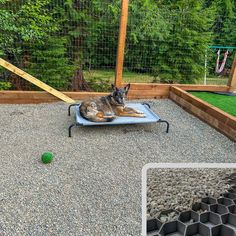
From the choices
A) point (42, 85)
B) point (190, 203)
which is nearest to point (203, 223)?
point (190, 203)

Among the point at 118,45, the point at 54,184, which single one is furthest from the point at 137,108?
the point at 54,184

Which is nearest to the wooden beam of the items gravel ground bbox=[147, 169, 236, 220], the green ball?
the green ball

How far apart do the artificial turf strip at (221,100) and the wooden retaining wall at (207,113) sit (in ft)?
1.38

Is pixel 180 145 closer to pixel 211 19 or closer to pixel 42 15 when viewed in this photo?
pixel 42 15

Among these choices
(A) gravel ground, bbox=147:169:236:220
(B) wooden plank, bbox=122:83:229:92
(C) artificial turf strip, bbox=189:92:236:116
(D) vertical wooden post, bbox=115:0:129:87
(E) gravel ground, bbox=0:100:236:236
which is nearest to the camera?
(A) gravel ground, bbox=147:169:236:220

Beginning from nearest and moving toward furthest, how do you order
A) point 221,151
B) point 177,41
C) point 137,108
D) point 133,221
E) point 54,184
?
point 133,221 → point 54,184 → point 221,151 → point 137,108 → point 177,41

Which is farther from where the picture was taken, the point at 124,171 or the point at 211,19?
the point at 211,19

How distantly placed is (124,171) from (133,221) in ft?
2.29

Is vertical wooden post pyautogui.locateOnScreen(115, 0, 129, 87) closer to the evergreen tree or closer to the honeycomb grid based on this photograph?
the evergreen tree

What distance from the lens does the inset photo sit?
2.67 ft

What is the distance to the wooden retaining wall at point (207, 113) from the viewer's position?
3.44 m

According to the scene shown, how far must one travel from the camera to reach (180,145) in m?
3.19

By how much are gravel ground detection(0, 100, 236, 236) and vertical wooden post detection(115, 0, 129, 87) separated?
1068mm

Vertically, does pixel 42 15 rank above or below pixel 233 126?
above
